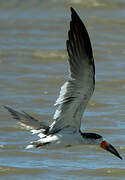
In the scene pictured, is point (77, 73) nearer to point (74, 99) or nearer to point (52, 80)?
point (74, 99)

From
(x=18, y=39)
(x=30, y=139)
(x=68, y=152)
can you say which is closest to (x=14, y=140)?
(x=30, y=139)

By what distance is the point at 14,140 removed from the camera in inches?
342

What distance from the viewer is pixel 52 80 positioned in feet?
36.4

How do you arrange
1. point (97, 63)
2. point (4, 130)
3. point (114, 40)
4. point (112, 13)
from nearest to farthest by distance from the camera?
point (4, 130) < point (97, 63) < point (114, 40) < point (112, 13)

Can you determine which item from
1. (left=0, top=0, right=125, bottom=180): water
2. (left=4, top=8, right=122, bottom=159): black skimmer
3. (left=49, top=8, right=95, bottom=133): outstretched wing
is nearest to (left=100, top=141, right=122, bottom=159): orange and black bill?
(left=4, top=8, right=122, bottom=159): black skimmer

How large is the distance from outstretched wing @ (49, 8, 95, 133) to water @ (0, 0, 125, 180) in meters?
0.98

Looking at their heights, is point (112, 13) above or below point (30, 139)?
above

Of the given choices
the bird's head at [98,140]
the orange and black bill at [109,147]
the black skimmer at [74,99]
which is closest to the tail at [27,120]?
the black skimmer at [74,99]

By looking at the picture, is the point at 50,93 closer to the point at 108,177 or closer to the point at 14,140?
the point at 14,140

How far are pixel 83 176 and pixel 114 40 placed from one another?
6232 mm

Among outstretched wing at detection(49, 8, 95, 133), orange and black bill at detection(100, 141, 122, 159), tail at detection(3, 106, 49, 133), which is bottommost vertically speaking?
orange and black bill at detection(100, 141, 122, 159)

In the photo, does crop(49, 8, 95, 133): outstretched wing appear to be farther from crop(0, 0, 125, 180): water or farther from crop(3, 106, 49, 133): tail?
crop(0, 0, 125, 180): water

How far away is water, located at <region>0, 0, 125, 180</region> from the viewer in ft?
25.9

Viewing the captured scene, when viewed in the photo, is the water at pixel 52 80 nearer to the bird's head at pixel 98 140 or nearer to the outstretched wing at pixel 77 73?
the bird's head at pixel 98 140
